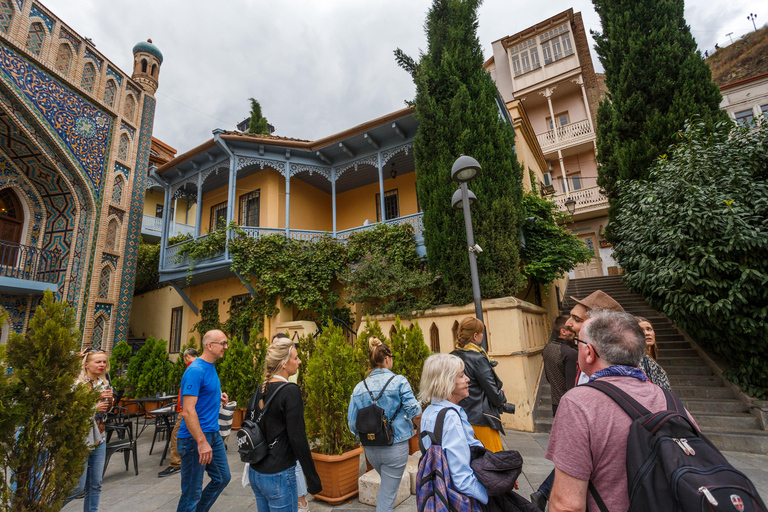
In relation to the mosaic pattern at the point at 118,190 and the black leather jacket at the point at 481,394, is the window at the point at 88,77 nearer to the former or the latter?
the mosaic pattern at the point at 118,190

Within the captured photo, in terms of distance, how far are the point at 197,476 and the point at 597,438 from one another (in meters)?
3.38

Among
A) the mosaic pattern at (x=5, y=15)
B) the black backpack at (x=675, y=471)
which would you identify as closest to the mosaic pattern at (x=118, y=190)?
the mosaic pattern at (x=5, y=15)

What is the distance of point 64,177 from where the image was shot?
11.0 meters

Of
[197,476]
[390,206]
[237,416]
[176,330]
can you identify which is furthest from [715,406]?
[176,330]

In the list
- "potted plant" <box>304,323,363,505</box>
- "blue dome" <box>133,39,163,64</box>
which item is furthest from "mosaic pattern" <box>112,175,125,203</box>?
"potted plant" <box>304,323,363,505</box>

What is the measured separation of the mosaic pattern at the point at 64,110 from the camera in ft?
32.1

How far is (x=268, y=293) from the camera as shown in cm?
1090

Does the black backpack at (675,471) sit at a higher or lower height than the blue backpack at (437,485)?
higher

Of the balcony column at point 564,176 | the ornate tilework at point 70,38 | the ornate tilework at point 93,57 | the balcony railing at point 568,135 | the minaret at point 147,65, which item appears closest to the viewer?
the ornate tilework at point 70,38

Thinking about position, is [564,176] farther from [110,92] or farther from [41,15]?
[41,15]

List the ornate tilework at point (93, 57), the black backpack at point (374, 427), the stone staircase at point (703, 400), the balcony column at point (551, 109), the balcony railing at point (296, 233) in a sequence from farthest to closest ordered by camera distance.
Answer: the balcony column at point (551, 109) < the ornate tilework at point (93, 57) < the balcony railing at point (296, 233) < the stone staircase at point (703, 400) < the black backpack at point (374, 427)

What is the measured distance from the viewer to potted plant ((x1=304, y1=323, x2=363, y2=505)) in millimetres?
4094

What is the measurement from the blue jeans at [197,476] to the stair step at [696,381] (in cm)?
792

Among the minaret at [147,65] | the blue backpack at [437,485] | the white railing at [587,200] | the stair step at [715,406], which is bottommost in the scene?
the stair step at [715,406]
